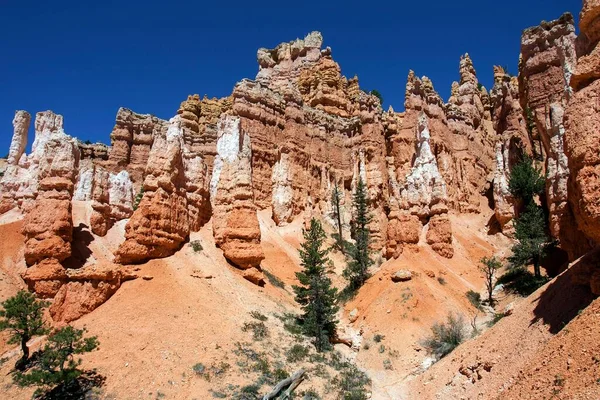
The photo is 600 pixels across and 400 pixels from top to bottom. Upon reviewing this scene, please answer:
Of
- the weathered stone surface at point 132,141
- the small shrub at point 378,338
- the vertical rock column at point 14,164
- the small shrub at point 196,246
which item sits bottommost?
the small shrub at point 378,338

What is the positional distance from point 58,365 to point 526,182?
32779 mm

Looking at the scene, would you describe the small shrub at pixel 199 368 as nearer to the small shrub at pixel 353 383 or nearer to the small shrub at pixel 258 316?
the small shrub at pixel 258 316

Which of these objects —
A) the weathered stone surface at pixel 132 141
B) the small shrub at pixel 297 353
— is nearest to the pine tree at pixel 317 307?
the small shrub at pixel 297 353

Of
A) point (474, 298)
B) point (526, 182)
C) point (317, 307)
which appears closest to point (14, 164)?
point (317, 307)

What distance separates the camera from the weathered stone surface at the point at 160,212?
23000 mm

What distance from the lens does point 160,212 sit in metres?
24.2

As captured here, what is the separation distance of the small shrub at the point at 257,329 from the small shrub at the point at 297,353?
1530 mm

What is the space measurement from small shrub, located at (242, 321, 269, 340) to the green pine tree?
1659cm

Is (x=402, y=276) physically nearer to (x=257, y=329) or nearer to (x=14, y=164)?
(x=257, y=329)

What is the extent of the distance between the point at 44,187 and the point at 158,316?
10152mm

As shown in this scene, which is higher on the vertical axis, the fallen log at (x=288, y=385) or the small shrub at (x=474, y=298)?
the small shrub at (x=474, y=298)

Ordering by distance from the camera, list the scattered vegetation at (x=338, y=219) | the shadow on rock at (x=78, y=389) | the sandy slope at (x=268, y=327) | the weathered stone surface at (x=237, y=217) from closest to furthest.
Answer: the sandy slope at (x=268, y=327) → the shadow on rock at (x=78, y=389) → the weathered stone surface at (x=237, y=217) → the scattered vegetation at (x=338, y=219)

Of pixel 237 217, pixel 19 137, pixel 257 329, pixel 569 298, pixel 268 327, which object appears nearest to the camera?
pixel 569 298

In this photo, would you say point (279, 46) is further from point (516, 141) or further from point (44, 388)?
point (44, 388)
